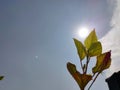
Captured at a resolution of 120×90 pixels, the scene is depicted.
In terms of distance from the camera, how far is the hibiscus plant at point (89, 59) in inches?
41.3

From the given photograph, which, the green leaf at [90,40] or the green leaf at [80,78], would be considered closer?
the green leaf at [80,78]

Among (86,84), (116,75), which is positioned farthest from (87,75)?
(116,75)

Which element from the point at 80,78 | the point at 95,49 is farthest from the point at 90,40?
the point at 80,78

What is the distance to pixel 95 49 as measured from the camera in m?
1.14

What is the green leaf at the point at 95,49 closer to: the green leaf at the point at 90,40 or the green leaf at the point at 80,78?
the green leaf at the point at 90,40

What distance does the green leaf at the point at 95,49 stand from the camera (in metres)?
1.14

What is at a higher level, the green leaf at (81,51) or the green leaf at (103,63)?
the green leaf at (81,51)

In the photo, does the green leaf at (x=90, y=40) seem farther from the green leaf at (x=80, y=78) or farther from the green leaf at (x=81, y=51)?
the green leaf at (x=80, y=78)

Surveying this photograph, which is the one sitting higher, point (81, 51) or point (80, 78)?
point (81, 51)

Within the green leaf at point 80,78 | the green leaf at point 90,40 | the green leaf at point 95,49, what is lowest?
the green leaf at point 80,78

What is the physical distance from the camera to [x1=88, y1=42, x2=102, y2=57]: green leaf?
1.14 metres

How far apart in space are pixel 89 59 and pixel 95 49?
0.06m

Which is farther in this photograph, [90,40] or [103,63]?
[90,40]

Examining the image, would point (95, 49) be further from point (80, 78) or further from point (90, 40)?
point (80, 78)
